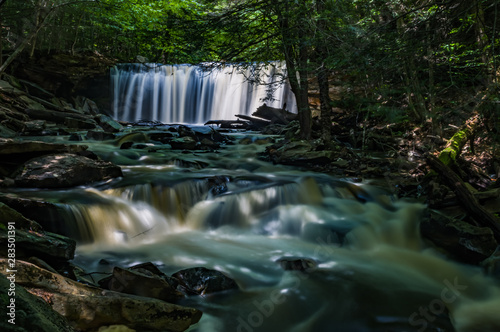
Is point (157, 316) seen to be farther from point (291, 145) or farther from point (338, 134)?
point (338, 134)

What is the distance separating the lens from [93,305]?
92.7 inches

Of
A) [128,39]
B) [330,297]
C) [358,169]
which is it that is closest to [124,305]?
[330,297]

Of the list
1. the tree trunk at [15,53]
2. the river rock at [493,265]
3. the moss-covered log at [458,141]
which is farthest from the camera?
the tree trunk at [15,53]

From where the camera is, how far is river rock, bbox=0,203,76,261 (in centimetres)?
283

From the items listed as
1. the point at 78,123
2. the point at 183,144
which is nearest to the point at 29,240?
the point at 183,144

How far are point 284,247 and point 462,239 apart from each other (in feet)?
7.83

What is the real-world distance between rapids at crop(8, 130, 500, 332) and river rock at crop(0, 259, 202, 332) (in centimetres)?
42

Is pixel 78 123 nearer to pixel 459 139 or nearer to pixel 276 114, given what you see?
pixel 276 114

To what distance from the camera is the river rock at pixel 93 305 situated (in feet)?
7.39

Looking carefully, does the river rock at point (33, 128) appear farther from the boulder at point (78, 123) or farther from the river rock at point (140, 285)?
the river rock at point (140, 285)

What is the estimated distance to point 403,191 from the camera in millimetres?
6770

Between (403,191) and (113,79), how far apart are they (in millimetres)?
17553

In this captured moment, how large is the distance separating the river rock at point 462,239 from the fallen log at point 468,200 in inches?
12.4

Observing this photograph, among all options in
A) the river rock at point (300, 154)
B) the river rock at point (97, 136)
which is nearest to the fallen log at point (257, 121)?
the river rock at point (300, 154)
